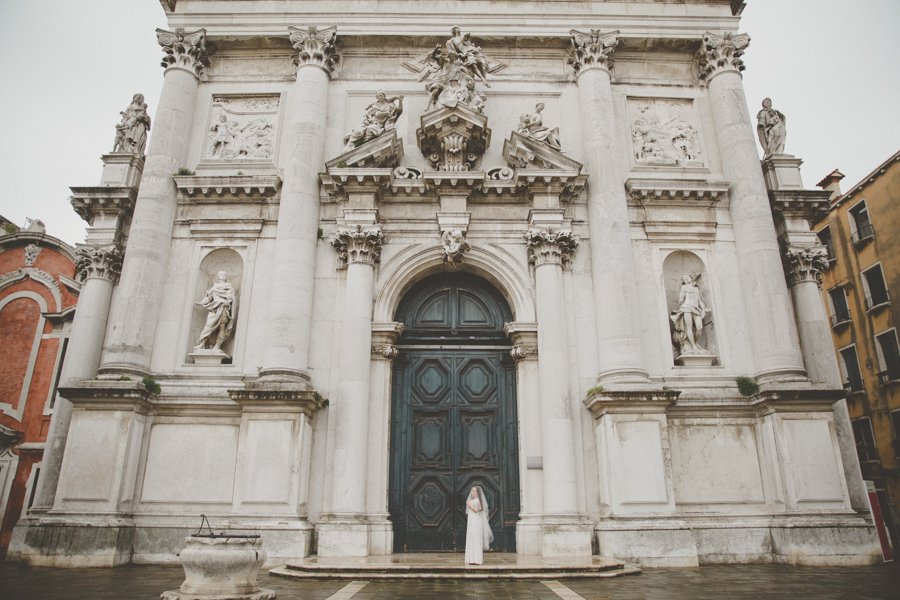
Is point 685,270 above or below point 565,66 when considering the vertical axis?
below

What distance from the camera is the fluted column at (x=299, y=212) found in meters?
12.9

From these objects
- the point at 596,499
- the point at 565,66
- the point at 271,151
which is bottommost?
the point at 596,499

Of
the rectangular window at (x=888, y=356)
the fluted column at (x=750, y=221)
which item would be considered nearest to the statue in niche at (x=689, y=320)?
the fluted column at (x=750, y=221)

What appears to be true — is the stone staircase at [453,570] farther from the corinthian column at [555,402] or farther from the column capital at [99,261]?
the column capital at [99,261]

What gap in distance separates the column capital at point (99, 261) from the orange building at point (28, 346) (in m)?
5.60

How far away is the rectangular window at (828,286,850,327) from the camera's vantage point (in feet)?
83.3

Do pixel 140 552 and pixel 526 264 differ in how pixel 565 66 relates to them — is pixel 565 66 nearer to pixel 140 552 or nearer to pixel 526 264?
pixel 526 264

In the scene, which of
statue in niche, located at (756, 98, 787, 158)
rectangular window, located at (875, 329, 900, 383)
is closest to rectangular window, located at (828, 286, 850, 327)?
rectangular window, located at (875, 329, 900, 383)

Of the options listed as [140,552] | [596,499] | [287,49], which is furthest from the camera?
[287,49]

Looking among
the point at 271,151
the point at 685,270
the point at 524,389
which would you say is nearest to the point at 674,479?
the point at 524,389

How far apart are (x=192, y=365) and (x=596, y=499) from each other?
9084 mm

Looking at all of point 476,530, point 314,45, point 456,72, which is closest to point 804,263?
point 456,72

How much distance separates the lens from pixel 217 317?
1353cm

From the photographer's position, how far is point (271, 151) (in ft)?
50.1
